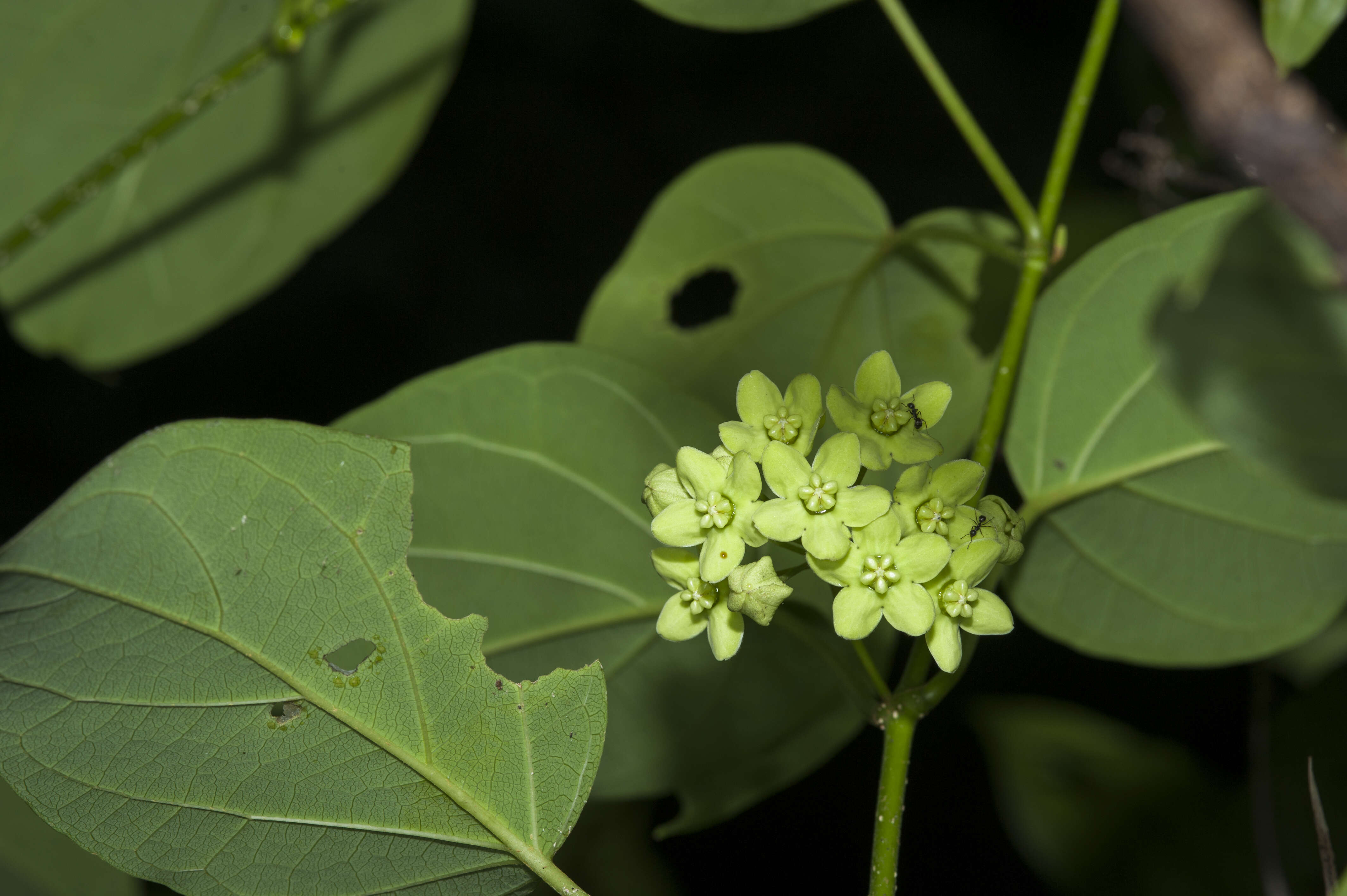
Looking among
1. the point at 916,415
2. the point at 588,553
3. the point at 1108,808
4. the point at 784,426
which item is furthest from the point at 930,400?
the point at 1108,808

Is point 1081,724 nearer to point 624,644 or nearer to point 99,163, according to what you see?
point 624,644

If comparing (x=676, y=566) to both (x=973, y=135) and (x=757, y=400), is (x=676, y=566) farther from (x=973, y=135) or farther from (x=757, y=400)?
(x=973, y=135)

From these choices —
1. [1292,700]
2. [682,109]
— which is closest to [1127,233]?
[1292,700]

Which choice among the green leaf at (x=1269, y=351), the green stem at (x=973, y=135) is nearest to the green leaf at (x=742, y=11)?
the green stem at (x=973, y=135)

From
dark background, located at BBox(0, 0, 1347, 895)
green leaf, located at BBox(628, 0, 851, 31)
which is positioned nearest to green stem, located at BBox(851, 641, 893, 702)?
green leaf, located at BBox(628, 0, 851, 31)

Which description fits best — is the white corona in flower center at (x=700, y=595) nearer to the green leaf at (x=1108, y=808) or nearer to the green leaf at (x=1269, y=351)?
the green leaf at (x=1269, y=351)
